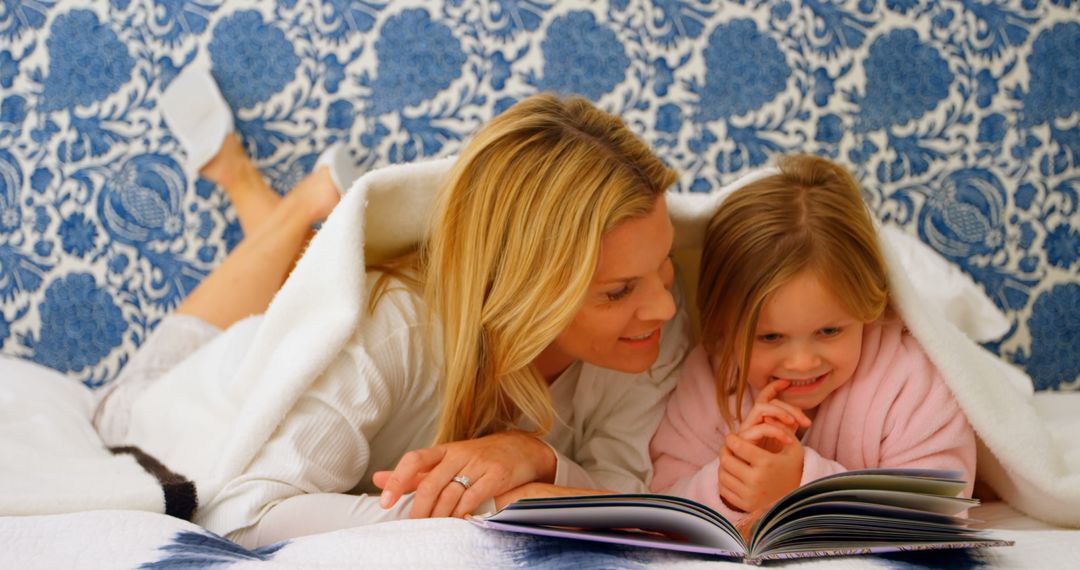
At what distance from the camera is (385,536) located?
997 mm

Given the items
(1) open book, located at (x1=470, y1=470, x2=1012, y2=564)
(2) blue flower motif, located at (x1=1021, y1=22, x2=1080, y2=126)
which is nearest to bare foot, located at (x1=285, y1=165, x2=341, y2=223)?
(1) open book, located at (x1=470, y1=470, x2=1012, y2=564)

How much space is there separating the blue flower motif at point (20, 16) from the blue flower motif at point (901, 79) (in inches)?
64.6

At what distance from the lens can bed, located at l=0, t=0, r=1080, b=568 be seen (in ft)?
6.00

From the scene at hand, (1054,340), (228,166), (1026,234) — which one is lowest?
(1054,340)

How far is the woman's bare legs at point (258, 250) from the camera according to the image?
5.57 ft

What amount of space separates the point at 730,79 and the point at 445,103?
0.58 meters

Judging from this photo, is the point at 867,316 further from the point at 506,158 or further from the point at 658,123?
the point at 658,123

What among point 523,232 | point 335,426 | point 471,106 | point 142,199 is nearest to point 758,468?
point 523,232

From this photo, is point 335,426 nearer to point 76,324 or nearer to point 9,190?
point 76,324

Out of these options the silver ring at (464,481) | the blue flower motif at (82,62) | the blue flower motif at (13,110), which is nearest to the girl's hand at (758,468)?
the silver ring at (464,481)

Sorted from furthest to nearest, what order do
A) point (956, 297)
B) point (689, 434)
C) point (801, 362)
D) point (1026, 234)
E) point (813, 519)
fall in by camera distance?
point (1026, 234) < point (956, 297) < point (689, 434) < point (801, 362) < point (813, 519)

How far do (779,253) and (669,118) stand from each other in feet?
2.24

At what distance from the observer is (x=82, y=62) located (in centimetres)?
182

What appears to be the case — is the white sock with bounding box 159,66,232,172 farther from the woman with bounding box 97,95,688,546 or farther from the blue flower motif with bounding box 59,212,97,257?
the woman with bounding box 97,95,688,546
